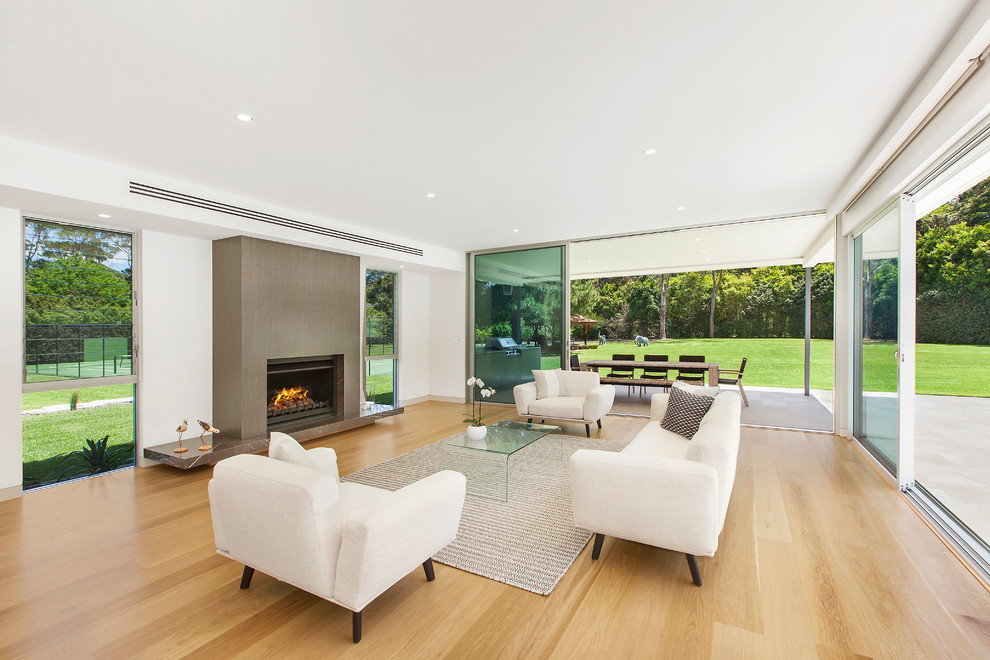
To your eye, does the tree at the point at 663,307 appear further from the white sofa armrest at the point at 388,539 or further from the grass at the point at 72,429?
the grass at the point at 72,429

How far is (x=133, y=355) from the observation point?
4391mm

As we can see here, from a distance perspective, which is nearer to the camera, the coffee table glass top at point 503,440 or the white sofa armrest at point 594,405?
the coffee table glass top at point 503,440

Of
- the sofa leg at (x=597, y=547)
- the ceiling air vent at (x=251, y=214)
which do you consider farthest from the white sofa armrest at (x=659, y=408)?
the ceiling air vent at (x=251, y=214)

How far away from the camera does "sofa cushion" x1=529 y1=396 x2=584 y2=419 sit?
5.35 m

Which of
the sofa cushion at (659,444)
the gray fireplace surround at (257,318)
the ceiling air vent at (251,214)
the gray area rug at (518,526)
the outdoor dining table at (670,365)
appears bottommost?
the gray area rug at (518,526)

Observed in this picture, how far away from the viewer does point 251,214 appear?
4633 millimetres

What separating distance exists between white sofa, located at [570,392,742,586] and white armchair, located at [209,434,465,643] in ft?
2.63

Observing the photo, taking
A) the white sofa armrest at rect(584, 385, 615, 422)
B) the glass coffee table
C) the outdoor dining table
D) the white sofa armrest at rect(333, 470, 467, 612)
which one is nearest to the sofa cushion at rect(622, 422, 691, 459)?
the glass coffee table

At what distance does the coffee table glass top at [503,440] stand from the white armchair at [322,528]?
1491 millimetres

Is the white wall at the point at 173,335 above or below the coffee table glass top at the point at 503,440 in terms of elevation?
above

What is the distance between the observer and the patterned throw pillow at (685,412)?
371cm

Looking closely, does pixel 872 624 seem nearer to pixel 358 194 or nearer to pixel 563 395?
pixel 563 395

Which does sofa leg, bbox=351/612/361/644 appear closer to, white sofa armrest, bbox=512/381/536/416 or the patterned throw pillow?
the patterned throw pillow

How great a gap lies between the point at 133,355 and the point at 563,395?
16.1ft
